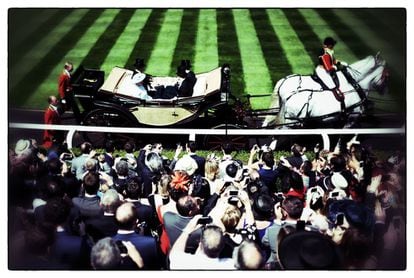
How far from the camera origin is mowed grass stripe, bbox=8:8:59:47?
40.3 ft

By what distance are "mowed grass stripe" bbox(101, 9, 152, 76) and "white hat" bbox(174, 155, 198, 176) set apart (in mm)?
1399

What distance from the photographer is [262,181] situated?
12133 millimetres

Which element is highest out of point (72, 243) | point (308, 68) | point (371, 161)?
point (308, 68)

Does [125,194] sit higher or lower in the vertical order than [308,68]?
lower

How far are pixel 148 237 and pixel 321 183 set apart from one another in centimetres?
233

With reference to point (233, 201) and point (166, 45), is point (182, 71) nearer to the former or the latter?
point (166, 45)

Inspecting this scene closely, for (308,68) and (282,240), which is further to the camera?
(308,68)

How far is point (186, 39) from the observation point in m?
12.5

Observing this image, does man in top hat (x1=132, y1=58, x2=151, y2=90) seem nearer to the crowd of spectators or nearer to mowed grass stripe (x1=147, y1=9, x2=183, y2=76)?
mowed grass stripe (x1=147, y1=9, x2=183, y2=76)

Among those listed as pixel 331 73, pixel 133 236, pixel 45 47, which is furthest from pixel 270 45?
pixel 133 236

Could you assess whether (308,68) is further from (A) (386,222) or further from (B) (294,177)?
(A) (386,222)

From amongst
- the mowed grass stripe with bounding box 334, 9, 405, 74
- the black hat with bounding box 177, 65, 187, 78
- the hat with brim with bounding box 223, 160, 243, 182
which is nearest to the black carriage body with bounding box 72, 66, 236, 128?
the black hat with bounding box 177, 65, 187, 78

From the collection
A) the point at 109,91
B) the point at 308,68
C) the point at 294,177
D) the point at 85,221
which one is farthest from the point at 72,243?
the point at 308,68

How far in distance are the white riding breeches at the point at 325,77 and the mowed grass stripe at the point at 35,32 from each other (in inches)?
132
